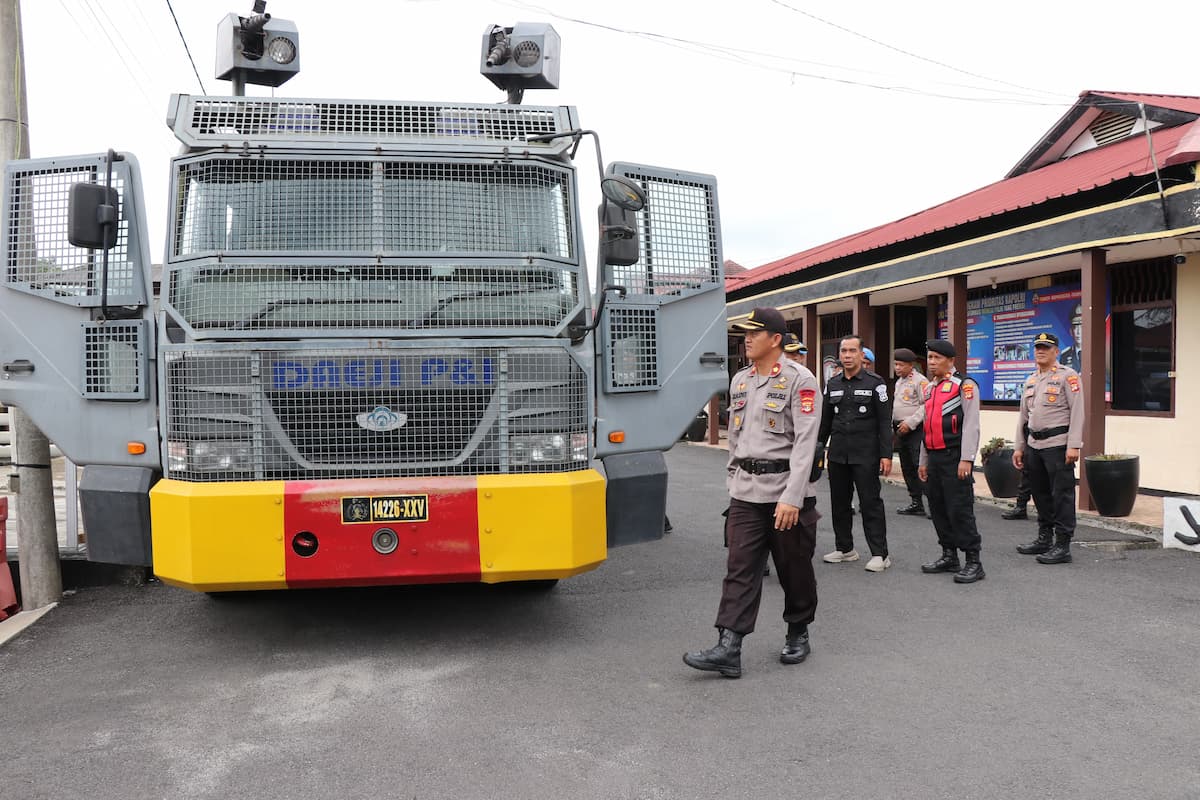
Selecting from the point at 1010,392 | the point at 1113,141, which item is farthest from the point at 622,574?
the point at 1113,141

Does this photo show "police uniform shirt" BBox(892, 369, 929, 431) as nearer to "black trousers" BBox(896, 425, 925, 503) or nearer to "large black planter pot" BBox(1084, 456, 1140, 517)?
"black trousers" BBox(896, 425, 925, 503)

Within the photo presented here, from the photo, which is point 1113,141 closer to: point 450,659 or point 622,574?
point 622,574

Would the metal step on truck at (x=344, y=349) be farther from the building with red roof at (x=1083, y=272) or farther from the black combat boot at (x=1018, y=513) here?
the building with red roof at (x=1083, y=272)

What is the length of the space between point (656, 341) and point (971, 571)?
302 cm

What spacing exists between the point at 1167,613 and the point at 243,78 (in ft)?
22.1

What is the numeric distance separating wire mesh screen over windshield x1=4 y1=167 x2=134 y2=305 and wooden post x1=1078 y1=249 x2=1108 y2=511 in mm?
8874

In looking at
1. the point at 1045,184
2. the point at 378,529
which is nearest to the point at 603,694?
the point at 378,529

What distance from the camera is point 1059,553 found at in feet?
23.3

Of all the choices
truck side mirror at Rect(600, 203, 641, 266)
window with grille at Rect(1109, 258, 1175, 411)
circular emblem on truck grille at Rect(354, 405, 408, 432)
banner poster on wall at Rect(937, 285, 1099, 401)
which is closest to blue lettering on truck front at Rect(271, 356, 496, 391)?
circular emblem on truck grille at Rect(354, 405, 408, 432)

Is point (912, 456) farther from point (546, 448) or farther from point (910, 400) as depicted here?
point (546, 448)

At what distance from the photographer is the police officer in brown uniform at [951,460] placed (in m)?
6.48

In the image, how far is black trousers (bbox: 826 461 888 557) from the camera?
23.0 feet

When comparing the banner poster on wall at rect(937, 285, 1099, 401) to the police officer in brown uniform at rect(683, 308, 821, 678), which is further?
the banner poster on wall at rect(937, 285, 1099, 401)

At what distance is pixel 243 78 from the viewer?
608 centimetres
